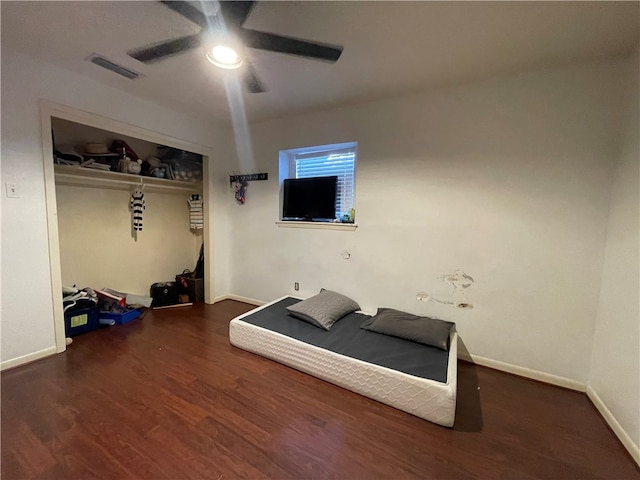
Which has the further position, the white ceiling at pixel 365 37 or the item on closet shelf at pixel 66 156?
the item on closet shelf at pixel 66 156

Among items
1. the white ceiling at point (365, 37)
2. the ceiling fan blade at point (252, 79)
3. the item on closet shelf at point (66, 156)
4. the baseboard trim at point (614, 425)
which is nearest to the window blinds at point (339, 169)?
the white ceiling at point (365, 37)

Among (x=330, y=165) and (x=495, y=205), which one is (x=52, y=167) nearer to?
(x=330, y=165)

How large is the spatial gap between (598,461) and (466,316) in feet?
3.61

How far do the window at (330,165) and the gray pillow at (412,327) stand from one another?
125 centimetres

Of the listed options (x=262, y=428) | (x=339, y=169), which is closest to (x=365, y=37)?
(x=339, y=169)

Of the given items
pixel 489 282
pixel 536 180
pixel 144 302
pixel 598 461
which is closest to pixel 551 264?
pixel 489 282

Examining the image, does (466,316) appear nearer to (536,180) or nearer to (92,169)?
(536,180)

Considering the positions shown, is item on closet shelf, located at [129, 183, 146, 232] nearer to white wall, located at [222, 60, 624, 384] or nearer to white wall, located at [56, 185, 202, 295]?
white wall, located at [56, 185, 202, 295]

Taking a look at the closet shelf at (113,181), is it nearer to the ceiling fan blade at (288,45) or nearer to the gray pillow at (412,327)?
the ceiling fan blade at (288,45)

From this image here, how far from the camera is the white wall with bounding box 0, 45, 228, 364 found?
6.56 ft

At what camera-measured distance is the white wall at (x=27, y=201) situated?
1998 millimetres

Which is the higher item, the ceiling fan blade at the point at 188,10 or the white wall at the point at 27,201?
the ceiling fan blade at the point at 188,10

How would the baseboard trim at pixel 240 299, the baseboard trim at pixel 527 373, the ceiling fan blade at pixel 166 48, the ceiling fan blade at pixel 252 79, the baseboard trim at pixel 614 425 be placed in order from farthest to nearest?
the baseboard trim at pixel 240 299, the baseboard trim at pixel 527 373, the ceiling fan blade at pixel 252 79, the ceiling fan blade at pixel 166 48, the baseboard trim at pixel 614 425

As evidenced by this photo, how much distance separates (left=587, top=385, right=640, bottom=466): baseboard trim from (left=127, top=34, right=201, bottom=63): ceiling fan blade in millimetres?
3360
